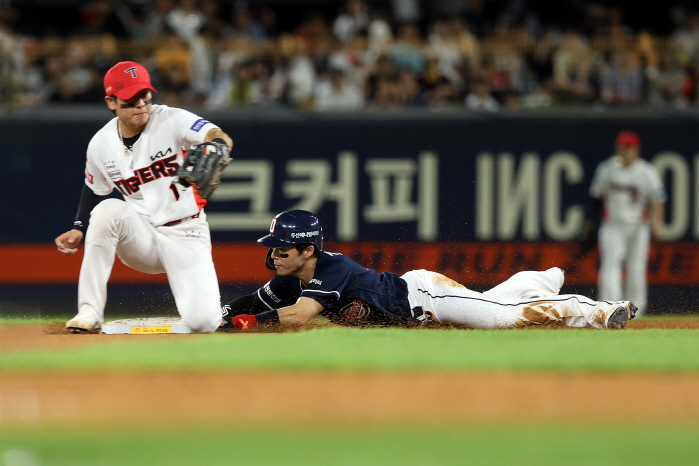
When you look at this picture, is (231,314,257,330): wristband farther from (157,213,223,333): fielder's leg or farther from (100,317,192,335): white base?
(100,317,192,335): white base

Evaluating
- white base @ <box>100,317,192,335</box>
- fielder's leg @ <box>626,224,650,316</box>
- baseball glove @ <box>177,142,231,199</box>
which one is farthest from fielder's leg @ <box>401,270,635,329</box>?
fielder's leg @ <box>626,224,650,316</box>

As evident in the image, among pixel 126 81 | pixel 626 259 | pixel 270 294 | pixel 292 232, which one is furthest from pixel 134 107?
pixel 626 259

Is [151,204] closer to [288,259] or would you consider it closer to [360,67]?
[288,259]

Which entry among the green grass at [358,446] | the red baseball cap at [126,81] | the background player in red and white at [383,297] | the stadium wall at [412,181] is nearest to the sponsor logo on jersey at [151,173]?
the red baseball cap at [126,81]

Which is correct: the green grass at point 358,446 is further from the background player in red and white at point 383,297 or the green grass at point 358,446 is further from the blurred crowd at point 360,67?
the blurred crowd at point 360,67

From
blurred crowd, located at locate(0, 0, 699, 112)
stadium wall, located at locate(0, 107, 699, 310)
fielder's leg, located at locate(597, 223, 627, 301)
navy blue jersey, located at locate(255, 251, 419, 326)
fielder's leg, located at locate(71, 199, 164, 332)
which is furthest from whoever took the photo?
blurred crowd, located at locate(0, 0, 699, 112)

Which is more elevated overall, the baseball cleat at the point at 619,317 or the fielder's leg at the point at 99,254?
the fielder's leg at the point at 99,254
